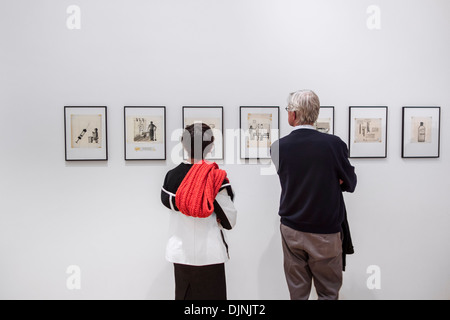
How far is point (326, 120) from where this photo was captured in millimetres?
2211

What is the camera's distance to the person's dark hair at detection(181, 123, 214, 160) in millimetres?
1483

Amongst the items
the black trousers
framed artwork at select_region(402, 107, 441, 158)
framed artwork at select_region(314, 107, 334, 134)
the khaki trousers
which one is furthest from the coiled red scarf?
framed artwork at select_region(402, 107, 441, 158)

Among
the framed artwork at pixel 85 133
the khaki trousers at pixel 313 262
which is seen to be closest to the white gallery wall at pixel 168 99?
the framed artwork at pixel 85 133

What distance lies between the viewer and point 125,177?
86.5 inches

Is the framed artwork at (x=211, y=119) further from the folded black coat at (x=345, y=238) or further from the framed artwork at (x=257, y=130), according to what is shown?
the folded black coat at (x=345, y=238)

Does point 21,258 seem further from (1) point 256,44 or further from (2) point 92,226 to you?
(1) point 256,44

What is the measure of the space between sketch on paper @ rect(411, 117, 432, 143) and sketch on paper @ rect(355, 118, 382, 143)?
0.27 m

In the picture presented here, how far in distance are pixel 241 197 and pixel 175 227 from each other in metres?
0.75

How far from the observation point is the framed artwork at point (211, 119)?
7.13 ft

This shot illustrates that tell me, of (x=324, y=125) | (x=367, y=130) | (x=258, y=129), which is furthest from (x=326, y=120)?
(x=258, y=129)

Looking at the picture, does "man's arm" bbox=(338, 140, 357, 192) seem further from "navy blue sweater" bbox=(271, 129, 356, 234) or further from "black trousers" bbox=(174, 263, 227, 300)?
"black trousers" bbox=(174, 263, 227, 300)

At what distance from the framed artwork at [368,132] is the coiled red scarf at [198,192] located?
126 centimetres

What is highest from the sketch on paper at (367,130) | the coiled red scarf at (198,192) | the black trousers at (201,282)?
the sketch on paper at (367,130)

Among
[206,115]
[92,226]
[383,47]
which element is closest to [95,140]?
[92,226]
